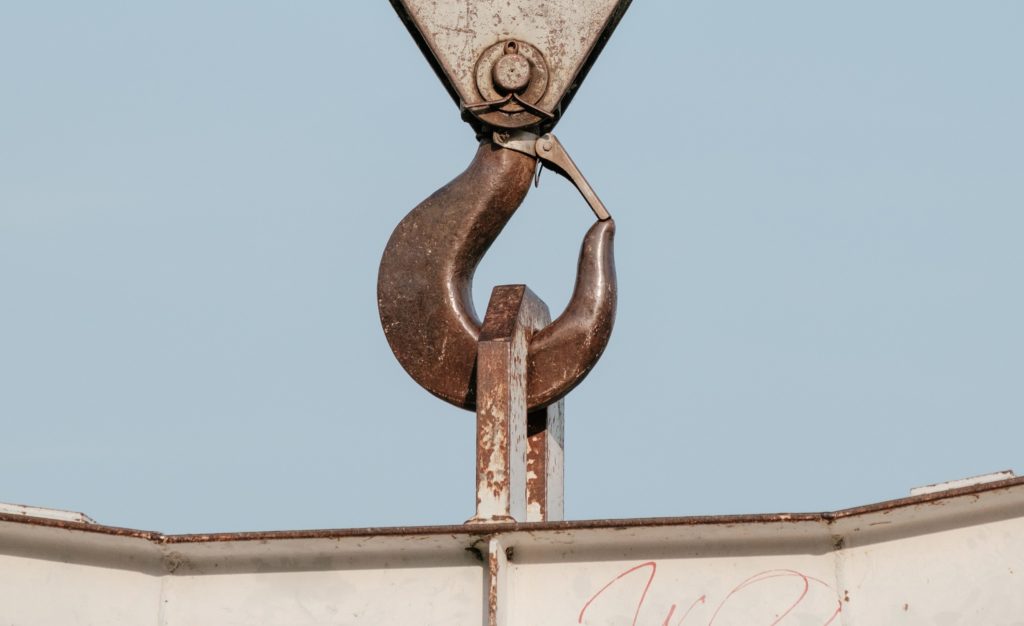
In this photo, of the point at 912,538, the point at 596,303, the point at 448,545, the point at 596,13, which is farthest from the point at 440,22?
the point at 912,538

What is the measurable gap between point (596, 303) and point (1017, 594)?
233 cm

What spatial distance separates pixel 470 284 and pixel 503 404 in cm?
93

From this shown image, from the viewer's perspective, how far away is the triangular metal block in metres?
8.47

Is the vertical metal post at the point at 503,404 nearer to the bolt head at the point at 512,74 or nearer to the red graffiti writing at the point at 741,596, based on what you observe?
the red graffiti writing at the point at 741,596

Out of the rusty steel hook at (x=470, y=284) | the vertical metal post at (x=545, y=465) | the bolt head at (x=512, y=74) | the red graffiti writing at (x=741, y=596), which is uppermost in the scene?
the bolt head at (x=512, y=74)

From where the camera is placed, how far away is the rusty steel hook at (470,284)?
8.06 meters

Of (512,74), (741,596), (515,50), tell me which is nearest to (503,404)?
(741,596)

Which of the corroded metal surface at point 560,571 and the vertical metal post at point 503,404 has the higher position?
the vertical metal post at point 503,404

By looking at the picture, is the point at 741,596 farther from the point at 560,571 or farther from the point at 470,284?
the point at 470,284

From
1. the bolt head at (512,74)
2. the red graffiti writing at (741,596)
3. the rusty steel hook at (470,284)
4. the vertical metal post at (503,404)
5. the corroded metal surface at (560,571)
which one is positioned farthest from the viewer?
the bolt head at (512,74)

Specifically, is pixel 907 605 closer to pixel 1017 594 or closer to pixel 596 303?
pixel 1017 594

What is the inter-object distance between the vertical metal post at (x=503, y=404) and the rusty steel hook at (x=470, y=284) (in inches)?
5.9

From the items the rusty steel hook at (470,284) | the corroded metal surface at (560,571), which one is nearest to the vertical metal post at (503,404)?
the rusty steel hook at (470,284)

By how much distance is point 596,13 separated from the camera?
28.1 ft
